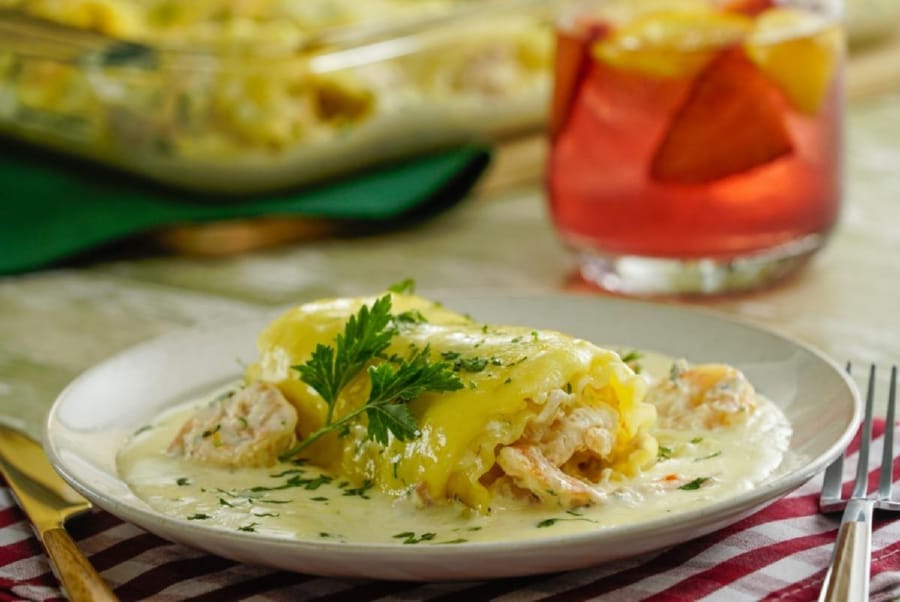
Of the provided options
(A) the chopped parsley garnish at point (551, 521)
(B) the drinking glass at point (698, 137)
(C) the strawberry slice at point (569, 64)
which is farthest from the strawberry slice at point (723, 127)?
(A) the chopped parsley garnish at point (551, 521)

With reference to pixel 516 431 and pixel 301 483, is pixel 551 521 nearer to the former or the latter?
pixel 516 431

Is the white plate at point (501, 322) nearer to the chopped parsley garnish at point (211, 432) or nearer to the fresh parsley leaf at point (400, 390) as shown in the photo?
the chopped parsley garnish at point (211, 432)

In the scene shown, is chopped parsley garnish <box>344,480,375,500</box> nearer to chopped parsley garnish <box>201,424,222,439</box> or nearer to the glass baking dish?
chopped parsley garnish <box>201,424,222,439</box>

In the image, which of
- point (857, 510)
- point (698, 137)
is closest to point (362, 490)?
point (857, 510)

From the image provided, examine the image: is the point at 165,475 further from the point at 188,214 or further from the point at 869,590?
the point at 188,214

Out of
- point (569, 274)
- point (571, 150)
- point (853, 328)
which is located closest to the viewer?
point (853, 328)

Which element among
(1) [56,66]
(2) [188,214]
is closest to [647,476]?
(2) [188,214]

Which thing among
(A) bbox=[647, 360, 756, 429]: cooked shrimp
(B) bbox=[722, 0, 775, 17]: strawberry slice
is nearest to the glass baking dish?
(B) bbox=[722, 0, 775, 17]: strawberry slice
